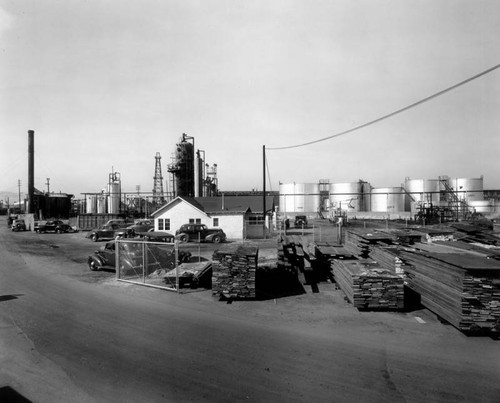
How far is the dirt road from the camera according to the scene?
554cm

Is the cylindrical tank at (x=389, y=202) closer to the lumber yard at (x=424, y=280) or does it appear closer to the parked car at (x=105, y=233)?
the parked car at (x=105, y=233)

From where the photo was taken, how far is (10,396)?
5.32 m

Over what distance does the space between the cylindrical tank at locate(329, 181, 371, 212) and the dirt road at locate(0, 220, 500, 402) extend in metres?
54.1

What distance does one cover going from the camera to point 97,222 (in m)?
43.7

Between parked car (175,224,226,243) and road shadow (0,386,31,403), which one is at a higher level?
parked car (175,224,226,243)

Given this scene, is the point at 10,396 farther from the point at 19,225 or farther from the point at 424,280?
the point at 19,225

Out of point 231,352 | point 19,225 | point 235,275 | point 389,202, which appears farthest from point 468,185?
point 19,225

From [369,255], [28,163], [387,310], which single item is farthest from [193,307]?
[28,163]

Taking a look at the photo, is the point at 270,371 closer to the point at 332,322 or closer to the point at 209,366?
the point at 209,366

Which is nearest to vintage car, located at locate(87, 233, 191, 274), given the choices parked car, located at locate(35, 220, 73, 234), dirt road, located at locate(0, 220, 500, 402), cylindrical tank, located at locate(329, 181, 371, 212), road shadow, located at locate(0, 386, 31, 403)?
dirt road, located at locate(0, 220, 500, 402)

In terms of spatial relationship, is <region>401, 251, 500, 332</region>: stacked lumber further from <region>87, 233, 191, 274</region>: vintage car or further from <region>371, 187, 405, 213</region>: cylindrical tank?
<region>371, 187, 405, 213</region>: cylindrical tank

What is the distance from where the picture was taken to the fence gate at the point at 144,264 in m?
13.7

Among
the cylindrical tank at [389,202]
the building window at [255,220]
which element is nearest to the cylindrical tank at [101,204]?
the building window at [255,220]

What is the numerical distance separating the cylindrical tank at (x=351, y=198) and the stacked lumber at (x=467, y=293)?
2093 inches
